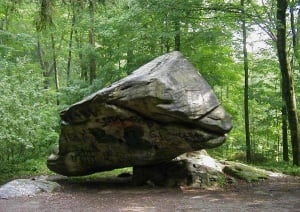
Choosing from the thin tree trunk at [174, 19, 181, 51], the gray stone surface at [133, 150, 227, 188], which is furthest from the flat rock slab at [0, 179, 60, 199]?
the thin tree trunk at [174, 19, 181, 51]

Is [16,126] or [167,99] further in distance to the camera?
[16,126]

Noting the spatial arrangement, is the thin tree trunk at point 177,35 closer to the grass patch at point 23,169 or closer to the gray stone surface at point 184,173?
the gray stone surface at point 184,173

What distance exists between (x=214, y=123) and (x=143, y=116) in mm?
1814

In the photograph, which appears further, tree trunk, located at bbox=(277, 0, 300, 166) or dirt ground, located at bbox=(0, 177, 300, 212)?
tree trunk, located at bbox=(277, 0, 300, 166)

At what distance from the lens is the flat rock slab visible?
376 inches

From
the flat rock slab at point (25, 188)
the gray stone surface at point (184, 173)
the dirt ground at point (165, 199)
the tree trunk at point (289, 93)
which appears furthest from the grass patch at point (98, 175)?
the tree trunk at point (289, 93)

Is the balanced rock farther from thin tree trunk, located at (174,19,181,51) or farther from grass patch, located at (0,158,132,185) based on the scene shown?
thin tree trunk, located at (174,19,181,51)

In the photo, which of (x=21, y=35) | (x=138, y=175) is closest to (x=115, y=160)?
(x=138, y=175)

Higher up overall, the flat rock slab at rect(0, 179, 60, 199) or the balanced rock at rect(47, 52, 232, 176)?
the balanced rock at rect(47, 52, 232, 176)

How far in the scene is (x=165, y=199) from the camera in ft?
28.5

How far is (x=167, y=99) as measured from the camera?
905 centimetres

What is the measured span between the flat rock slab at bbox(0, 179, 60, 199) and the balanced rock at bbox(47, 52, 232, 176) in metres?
1.32

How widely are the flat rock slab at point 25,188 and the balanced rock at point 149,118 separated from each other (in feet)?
4.33

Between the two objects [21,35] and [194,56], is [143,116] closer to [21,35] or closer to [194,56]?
[194,56]
